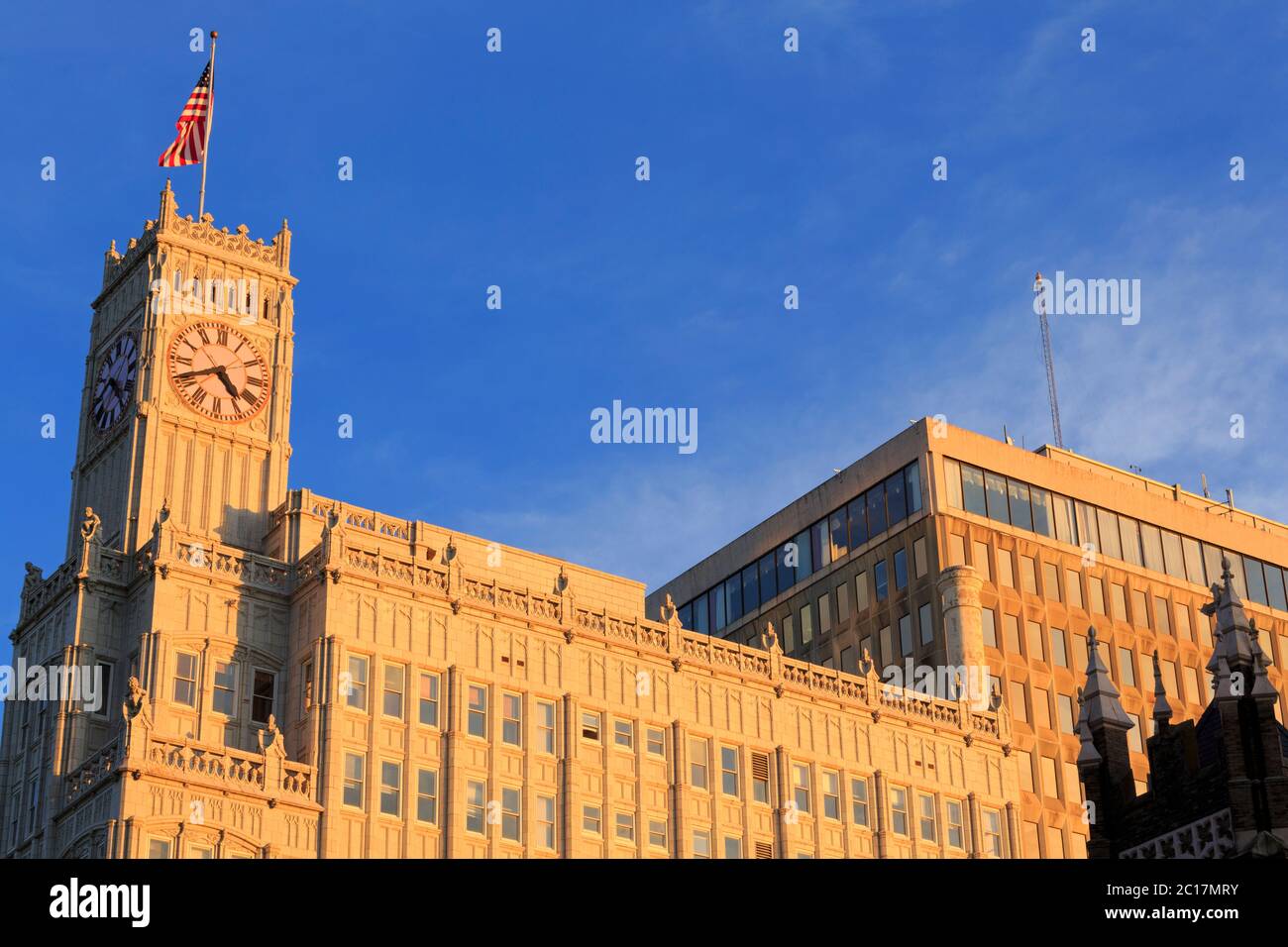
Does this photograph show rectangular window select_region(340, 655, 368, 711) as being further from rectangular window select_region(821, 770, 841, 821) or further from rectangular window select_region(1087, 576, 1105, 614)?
rectangular window select_region(1087, 576, 1105, 614)

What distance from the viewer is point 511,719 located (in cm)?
7588

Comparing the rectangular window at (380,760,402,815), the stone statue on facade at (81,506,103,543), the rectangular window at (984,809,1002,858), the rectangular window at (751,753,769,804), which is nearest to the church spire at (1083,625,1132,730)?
the rectangular window at (751,753,769,804)

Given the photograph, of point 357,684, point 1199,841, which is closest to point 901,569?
point 357,684

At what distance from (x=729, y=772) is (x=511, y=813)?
408 inches

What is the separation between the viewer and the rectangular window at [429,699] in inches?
2911

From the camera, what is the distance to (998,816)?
290ft

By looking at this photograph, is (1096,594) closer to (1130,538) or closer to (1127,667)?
(1127,667)

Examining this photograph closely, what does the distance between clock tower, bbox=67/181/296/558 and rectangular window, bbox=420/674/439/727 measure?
→ 28.7 ft

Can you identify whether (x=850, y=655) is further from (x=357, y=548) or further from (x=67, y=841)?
(x=67, y=841)

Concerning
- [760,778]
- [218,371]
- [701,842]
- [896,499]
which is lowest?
[701,842]

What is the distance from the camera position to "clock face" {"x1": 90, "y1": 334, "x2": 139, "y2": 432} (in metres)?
79.2

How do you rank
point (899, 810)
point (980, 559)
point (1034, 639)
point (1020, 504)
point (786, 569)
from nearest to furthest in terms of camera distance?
point (899, 810) < point (1034, 639) < point (980, 559) < point (1020, 504) < point (786, 569)

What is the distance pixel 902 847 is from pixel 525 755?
57.2ft

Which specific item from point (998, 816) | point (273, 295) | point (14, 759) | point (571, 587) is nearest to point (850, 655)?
point (998, 816)
